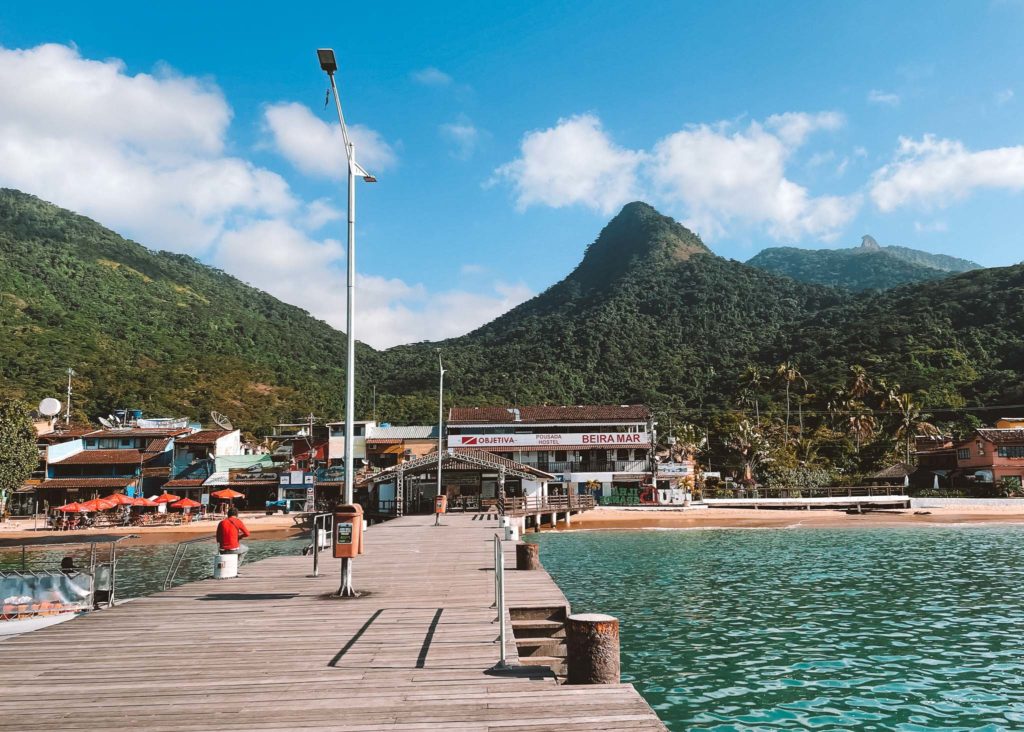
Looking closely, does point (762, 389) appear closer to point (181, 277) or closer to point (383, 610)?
point (383, 610)

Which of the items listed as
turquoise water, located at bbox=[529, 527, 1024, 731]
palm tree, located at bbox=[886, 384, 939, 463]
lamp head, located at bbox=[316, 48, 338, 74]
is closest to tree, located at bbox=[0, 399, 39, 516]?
turquoise water, located at bbox=[529, 527, 1024, 731]

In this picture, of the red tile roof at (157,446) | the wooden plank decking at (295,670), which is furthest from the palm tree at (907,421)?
the red tile roof at (157,446)

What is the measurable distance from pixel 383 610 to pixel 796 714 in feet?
23.5

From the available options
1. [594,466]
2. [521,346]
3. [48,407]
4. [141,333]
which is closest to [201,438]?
[48,407]

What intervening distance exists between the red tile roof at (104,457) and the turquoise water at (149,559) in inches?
881

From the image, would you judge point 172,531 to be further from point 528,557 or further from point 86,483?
point 528,557

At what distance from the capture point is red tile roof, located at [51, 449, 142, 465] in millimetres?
65500

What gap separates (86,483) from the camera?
63938mm

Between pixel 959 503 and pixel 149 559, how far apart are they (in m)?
62.8

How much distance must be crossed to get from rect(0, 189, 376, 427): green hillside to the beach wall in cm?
8682

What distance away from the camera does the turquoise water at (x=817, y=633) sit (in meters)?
11.4

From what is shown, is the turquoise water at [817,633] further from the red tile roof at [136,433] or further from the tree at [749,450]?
the red tile roof at [136,433]

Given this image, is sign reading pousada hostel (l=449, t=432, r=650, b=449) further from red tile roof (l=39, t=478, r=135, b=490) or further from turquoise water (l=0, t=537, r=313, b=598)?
red tile roof (l=39, t=478, r=135, b=490)

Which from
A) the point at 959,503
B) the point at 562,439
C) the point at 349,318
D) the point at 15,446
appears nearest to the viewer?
the point at 349,318
